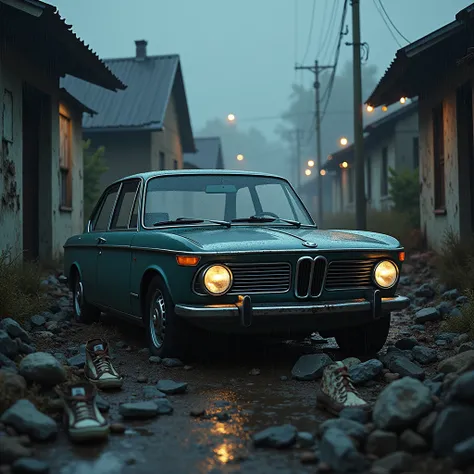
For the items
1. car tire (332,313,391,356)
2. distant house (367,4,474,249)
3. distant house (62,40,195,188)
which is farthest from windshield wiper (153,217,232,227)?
distant house (62,40,195,188)

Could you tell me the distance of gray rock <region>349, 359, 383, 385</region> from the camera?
5043 mm

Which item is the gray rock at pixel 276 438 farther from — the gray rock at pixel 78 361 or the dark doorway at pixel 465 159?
the dark doorway at pixel 465 159

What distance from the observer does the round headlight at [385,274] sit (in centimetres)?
573

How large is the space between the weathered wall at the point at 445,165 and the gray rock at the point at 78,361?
24.3ft

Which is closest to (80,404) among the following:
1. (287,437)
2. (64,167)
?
(287,437)

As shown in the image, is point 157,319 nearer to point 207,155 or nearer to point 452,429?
point 452,429

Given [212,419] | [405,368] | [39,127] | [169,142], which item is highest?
[169,142]

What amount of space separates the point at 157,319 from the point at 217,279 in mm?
835

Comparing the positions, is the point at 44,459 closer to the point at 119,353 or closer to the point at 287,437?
the point at 287,437

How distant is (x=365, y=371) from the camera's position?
509 centimetres

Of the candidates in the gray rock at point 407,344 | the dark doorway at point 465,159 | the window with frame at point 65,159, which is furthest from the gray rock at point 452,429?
the window with frame at point 65,159

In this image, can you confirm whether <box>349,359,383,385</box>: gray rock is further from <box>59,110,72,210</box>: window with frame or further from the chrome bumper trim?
<box>59,110,72,210</box>: window with frame

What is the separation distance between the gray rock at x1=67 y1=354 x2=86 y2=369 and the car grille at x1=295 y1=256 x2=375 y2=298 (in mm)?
1697

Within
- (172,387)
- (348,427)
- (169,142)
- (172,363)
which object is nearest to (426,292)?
(172,363)
